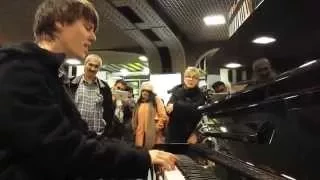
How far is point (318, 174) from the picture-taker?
1122 mm

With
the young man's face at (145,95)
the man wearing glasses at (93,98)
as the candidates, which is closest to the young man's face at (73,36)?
the man wearing glasses at (93,98)

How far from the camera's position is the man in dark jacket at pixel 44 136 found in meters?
1.36

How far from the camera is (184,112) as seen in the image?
4219 millimetres

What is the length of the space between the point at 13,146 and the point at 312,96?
3.03 ft

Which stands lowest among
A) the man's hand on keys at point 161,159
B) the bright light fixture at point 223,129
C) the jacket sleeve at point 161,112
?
the man's hand on keys at point 161,159

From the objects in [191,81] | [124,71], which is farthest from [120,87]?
[124,71]

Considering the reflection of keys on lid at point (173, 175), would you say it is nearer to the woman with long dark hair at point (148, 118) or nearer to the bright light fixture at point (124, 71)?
the woman with long dark hair at point (148, 118)

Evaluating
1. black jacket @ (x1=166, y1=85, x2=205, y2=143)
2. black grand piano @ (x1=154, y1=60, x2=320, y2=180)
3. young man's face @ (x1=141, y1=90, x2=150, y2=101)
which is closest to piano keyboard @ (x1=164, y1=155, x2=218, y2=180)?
black grand piano @ (x1=154, y1=60, x2=320, y2=180)

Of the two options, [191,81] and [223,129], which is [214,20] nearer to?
[191,81]

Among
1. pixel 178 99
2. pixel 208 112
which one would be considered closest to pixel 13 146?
pixel 208 112

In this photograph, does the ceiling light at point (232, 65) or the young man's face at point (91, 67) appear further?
the young man's face at point (91, 67)

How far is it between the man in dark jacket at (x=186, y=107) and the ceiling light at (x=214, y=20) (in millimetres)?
4464

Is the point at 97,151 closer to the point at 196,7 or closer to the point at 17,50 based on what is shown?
the point at 17,50

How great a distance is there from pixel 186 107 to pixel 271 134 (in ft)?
9.17
